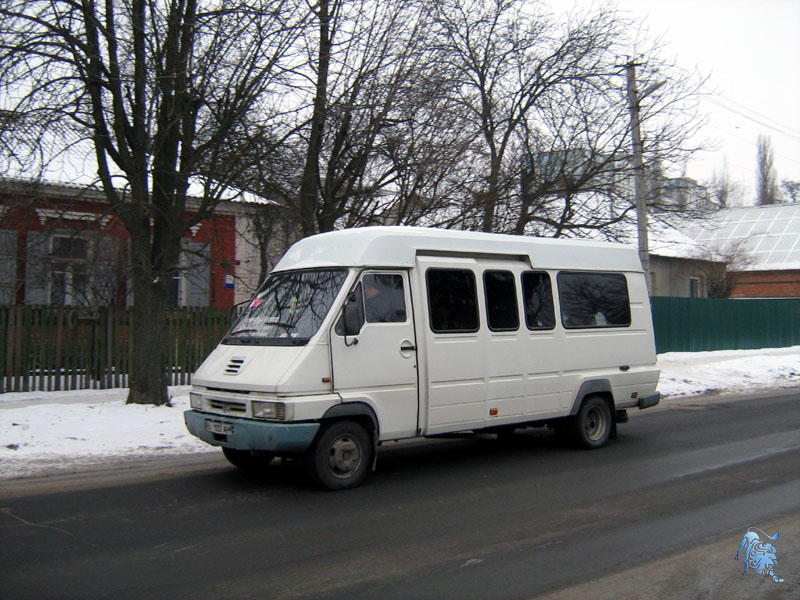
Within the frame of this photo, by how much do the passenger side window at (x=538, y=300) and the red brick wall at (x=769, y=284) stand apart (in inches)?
1584

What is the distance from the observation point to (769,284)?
46.2 metres

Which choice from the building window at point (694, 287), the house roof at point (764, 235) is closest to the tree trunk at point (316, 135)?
the building window at point (694, 287)

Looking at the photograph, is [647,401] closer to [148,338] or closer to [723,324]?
[148,338]

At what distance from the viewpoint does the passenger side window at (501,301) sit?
8.30 meters

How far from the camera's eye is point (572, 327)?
9180 mm

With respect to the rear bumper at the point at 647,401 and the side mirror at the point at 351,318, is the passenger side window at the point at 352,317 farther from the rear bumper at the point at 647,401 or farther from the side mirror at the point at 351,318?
the rear bumper at the point at 647,401

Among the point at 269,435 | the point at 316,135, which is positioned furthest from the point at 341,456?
the point at 316,135

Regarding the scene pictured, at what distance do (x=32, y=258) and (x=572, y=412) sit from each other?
32.6ft

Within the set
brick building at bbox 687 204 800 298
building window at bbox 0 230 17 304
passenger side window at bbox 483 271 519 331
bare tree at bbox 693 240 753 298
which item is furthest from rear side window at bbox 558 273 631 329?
brick building at bbox 687 204 800 298

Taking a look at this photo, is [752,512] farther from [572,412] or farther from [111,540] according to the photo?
[111,540]

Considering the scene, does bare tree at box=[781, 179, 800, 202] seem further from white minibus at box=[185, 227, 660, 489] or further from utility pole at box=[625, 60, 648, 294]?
white minibus at box=[185, 227, 660, 489]

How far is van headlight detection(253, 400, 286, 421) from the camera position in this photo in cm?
655

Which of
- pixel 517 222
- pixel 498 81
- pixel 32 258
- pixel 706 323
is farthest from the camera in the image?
pixel 706 323

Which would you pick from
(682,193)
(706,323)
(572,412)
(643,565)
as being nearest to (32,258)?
(572,412)
